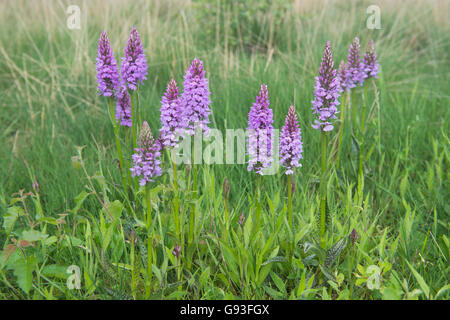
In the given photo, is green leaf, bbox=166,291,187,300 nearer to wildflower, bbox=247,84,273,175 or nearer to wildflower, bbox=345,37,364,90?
wildflower, bbox=247,84,273,175

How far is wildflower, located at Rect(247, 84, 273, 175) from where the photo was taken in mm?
2096

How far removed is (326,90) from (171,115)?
2.43 ft

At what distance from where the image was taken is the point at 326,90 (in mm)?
2061

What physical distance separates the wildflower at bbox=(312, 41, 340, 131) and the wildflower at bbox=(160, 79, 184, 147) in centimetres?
64

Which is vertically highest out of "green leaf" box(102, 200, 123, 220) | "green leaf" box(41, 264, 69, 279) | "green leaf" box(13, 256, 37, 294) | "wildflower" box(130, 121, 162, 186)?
"wildflower" box(130, 121, 162, 186)

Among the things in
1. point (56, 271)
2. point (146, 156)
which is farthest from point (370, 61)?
point (56, 271)

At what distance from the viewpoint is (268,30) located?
646 cm

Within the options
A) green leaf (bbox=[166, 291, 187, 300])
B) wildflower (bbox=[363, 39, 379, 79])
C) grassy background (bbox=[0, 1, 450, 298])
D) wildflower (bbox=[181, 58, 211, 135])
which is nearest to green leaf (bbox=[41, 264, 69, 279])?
grassy background (bbox=[0, 1, 450, 298])

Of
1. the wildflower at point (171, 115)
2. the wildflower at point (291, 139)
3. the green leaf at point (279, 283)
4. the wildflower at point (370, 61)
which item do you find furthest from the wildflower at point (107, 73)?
the wildflower at point (370, 61)

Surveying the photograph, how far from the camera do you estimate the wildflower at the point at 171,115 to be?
7.13ft

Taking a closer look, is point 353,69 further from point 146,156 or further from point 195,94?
point 146,156
